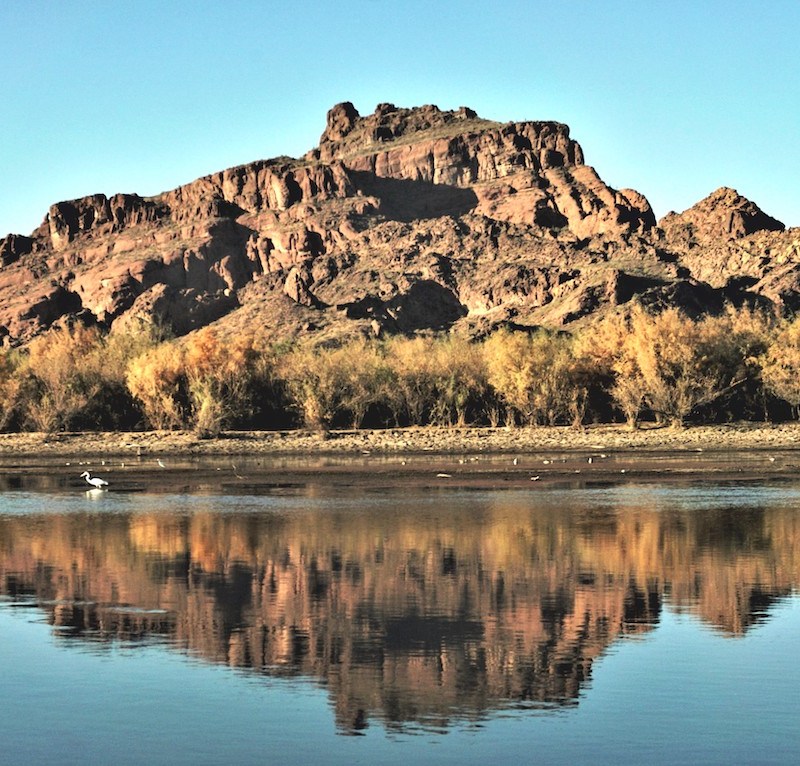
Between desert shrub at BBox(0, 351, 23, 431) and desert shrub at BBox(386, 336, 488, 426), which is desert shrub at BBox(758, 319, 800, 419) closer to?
desert shrub at BBox(386, 336, 488, 426)

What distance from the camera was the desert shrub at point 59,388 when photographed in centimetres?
6425

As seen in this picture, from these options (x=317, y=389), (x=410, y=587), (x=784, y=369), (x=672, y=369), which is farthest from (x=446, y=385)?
(x=410, y=587)

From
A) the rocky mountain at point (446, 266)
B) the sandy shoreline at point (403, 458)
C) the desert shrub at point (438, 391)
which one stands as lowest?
the sandy shoreline at point (403, 458)

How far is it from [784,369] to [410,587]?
156 ft

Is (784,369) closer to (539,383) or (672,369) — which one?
(672,369)

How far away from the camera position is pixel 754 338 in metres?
65.4

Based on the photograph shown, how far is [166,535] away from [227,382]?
38673mm

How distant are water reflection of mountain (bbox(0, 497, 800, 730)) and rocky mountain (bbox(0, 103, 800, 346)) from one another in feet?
346

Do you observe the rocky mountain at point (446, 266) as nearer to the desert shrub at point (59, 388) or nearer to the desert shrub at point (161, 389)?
the desert shrub at point (59, 388)

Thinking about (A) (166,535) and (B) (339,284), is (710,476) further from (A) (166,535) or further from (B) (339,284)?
(B) (339,284)

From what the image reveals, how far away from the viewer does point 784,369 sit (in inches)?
2437

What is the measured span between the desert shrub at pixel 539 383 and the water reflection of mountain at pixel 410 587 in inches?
1333

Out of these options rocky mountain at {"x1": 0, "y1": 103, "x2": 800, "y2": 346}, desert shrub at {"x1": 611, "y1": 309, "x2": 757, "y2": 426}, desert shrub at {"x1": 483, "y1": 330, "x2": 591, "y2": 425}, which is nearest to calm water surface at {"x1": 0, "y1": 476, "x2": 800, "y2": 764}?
desert shrub at {"x1": 611, "y1": 309, "x2": 757, "y2": 426}

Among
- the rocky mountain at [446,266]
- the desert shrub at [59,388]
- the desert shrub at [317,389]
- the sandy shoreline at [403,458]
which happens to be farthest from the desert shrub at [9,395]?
the rocky mountain at [446,266]
